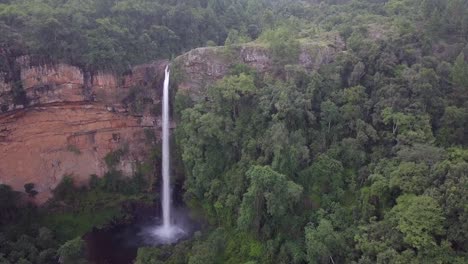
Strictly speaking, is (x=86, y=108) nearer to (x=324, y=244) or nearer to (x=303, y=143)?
(x=303, y=143)

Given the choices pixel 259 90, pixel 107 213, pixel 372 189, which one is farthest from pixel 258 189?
pixel 107 213

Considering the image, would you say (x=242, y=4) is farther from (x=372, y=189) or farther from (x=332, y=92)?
(x=372, y=189)

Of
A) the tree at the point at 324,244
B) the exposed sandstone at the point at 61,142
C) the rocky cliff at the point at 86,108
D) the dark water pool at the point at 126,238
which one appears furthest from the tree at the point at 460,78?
the exposed sandstone at the point at 61,142

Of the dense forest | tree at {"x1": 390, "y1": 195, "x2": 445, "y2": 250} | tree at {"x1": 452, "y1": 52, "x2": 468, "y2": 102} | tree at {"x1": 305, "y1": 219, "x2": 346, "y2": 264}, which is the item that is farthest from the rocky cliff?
tree at {"x1": 390, "y1": 195, "x2": 445, "y2": 250}

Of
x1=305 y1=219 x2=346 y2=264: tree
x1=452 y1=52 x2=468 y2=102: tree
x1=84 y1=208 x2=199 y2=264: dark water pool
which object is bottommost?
x1=84 y1=208 x2=199 y2=264: dark water pool

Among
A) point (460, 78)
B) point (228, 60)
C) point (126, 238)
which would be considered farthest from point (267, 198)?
point (460, 78)

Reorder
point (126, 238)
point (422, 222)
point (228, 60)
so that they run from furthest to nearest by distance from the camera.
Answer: point (228, 60)
point (126, 238)
point (422, 222)

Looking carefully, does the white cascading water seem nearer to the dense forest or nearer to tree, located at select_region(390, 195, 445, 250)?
the dense forest
